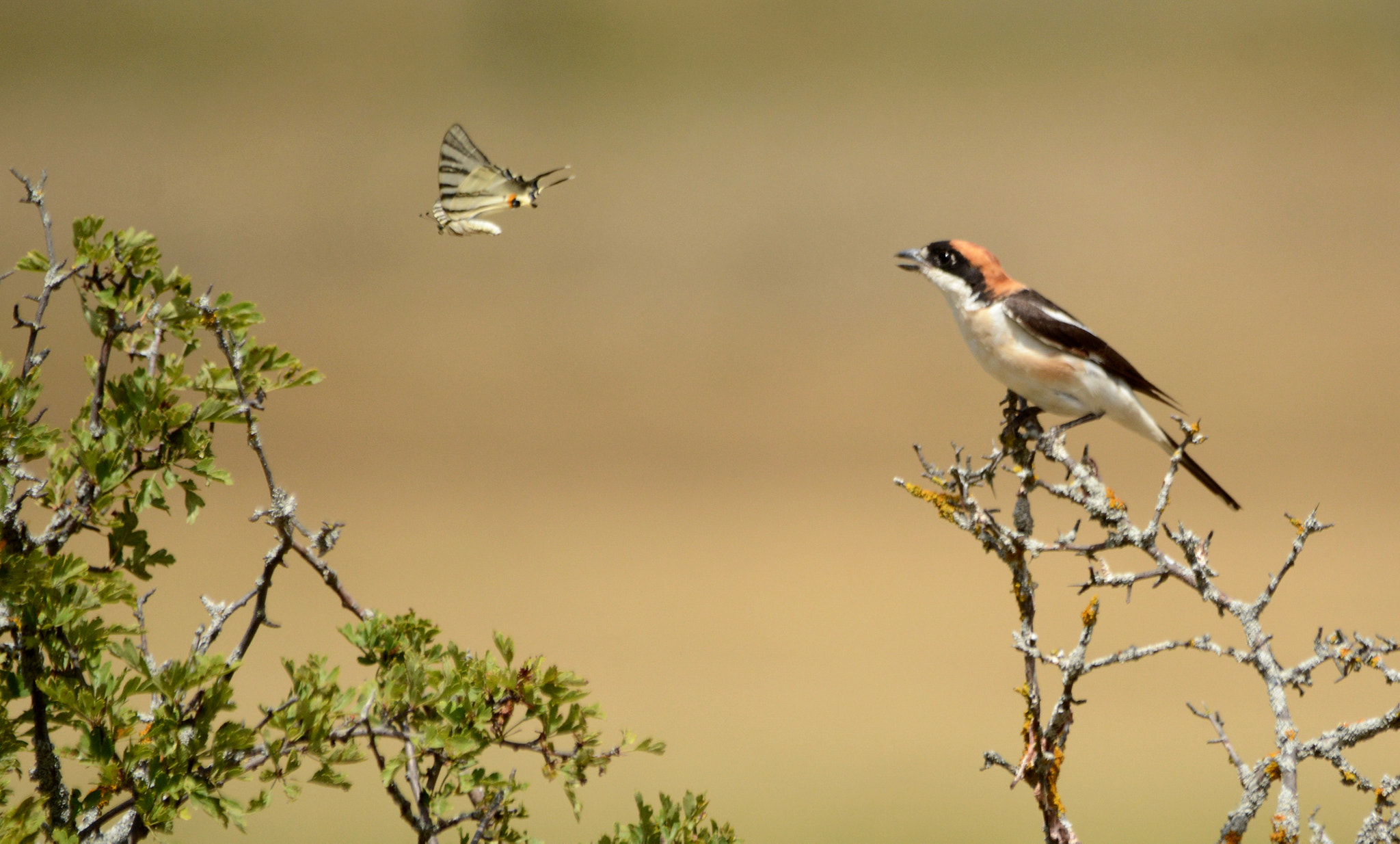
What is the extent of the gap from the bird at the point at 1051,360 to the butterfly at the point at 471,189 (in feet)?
7.80

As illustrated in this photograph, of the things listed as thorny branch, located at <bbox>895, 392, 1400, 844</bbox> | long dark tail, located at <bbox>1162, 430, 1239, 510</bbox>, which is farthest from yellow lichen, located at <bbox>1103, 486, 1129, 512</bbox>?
long dark tail, located at <bbox>1162, 430, 1239, 510</bbox>

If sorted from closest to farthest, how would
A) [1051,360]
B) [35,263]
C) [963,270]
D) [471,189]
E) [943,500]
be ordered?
[35,263] < [471,189] < [943,500] < [1051,360] < [963,270]

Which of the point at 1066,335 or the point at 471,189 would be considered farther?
the point at 1066,335

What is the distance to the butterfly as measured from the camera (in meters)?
2.23

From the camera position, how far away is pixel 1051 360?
4191 mm

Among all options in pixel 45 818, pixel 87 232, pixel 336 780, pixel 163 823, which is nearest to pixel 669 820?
pixel 336 780

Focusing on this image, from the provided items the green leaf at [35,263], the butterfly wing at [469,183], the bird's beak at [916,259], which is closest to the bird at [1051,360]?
the bird's beak at [916,259]

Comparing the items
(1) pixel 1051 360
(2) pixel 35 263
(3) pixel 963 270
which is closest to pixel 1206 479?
(1) pixel 1051 360

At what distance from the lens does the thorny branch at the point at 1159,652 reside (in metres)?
2.25

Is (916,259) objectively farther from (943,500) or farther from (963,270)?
(943,500)

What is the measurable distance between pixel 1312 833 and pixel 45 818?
86.4 inches

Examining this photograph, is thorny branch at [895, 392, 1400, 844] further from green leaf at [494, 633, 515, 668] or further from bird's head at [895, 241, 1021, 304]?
bird's head at [895, 241, 1021, 304]

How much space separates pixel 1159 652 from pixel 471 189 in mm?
1782

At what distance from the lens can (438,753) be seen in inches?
81.7
